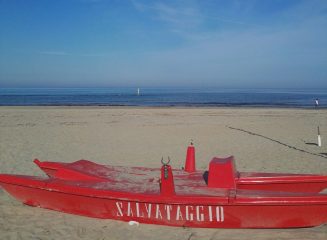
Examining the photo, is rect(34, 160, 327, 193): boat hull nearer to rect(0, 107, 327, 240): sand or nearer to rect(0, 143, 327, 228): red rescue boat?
rect(0, 143, 327, 228): red rescue boat

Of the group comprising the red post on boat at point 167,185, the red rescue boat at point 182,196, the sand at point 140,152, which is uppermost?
the red post on boat at point 167,185

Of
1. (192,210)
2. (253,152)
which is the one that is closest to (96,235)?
(192,210)

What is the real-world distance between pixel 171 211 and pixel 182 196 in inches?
11.7

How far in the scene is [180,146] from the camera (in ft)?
39.2

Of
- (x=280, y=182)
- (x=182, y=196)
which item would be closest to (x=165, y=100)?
(x=280, y=182)

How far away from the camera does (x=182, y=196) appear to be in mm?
4738

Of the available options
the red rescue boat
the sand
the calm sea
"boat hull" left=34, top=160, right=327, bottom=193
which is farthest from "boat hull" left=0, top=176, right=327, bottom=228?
the calm sea

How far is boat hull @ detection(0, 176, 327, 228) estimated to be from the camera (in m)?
4.60

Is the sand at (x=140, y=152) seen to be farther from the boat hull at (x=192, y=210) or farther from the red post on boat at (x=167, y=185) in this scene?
the red post on boat at (x=167, y=185)

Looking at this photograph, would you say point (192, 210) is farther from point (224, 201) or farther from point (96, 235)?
point (96, 235)

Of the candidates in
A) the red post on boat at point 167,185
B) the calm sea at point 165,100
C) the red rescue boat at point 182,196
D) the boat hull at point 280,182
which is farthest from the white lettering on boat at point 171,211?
the calm sea at point 165,100

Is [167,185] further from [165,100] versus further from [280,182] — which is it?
[165,100]

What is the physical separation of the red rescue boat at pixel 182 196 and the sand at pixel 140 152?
171 mm

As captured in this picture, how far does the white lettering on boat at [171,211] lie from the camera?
15.6ft
